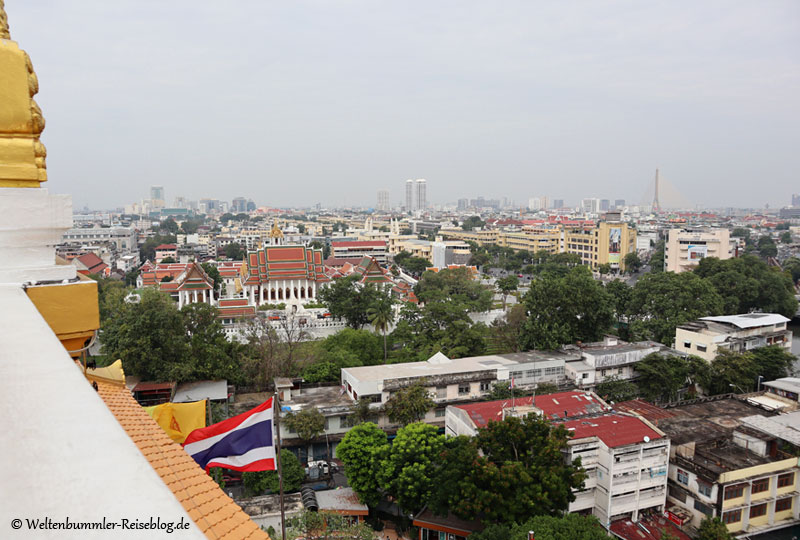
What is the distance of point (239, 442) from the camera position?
566 cm

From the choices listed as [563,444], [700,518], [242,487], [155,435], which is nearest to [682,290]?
[700,518]

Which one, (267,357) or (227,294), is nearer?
(267,357)

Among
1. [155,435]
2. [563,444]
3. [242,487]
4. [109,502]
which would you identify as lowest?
[242,487]

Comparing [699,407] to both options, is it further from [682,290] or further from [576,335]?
[682,290]

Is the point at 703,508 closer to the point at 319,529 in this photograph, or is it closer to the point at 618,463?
the point at 618,463

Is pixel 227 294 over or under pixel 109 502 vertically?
under

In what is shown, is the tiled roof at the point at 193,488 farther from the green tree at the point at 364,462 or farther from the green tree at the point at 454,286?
the green tree at the point at 454,286

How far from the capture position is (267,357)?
22.4m

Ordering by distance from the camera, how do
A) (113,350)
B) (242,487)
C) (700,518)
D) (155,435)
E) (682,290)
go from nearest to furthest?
(155,435) < (700,518) < (242,487) < (113,350) < (682,290)

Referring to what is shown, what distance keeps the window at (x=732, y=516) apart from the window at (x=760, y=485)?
0.69 meters

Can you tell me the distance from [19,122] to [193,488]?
2136 millimetres

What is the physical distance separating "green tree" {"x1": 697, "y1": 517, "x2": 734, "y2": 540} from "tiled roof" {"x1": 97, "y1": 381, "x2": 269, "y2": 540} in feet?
43.5

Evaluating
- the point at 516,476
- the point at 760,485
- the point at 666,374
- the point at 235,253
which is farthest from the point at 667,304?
the point at 235,253

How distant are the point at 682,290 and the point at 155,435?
2975 cm
